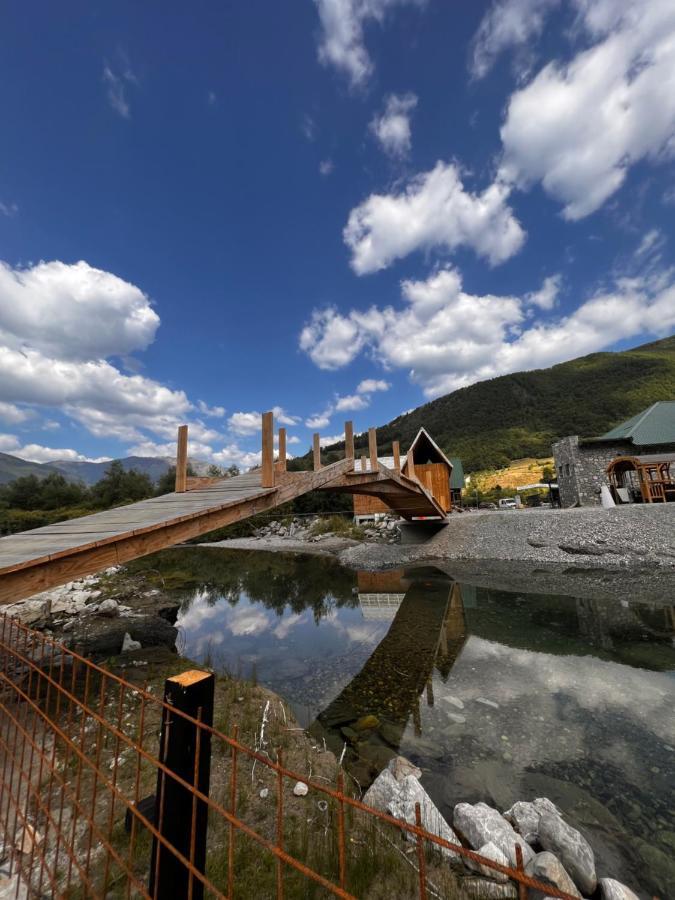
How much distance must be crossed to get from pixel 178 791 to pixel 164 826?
15cm

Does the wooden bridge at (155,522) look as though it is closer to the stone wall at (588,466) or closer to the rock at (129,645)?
the rock at (129,645)

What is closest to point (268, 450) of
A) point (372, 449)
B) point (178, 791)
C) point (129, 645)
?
point (372, 449)

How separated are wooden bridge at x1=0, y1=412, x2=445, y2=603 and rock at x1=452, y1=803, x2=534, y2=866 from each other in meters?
4.36

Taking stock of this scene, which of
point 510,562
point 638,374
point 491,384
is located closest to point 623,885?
point 510,562

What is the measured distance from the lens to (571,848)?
297 centimetres

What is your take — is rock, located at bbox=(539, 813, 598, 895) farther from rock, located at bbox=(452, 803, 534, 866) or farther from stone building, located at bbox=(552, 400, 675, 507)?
stone building, located at bbox=(552, 400, 675, 507)

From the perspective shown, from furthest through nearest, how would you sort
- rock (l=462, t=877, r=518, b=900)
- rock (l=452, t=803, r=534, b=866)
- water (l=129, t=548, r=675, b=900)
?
water (l=129, t=548, r=675, b=900) < rock (l=452, t=803, r=534, b=866) < rock (l=462, t=877, r=518, b=900)

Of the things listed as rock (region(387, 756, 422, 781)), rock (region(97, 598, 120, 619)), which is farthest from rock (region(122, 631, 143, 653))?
rock (region(387, 756, 422, 781))

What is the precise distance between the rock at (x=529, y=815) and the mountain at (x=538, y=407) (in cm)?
5489

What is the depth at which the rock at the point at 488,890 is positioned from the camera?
→ 2.64 m

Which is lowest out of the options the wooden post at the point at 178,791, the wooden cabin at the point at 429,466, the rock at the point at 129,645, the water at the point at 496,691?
the water at the point at 496,691

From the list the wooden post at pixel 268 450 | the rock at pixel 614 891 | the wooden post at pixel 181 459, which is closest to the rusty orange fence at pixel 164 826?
the rock at pixel 614 891

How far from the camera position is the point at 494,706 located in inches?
216

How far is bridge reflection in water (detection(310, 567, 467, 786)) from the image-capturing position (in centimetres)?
473
